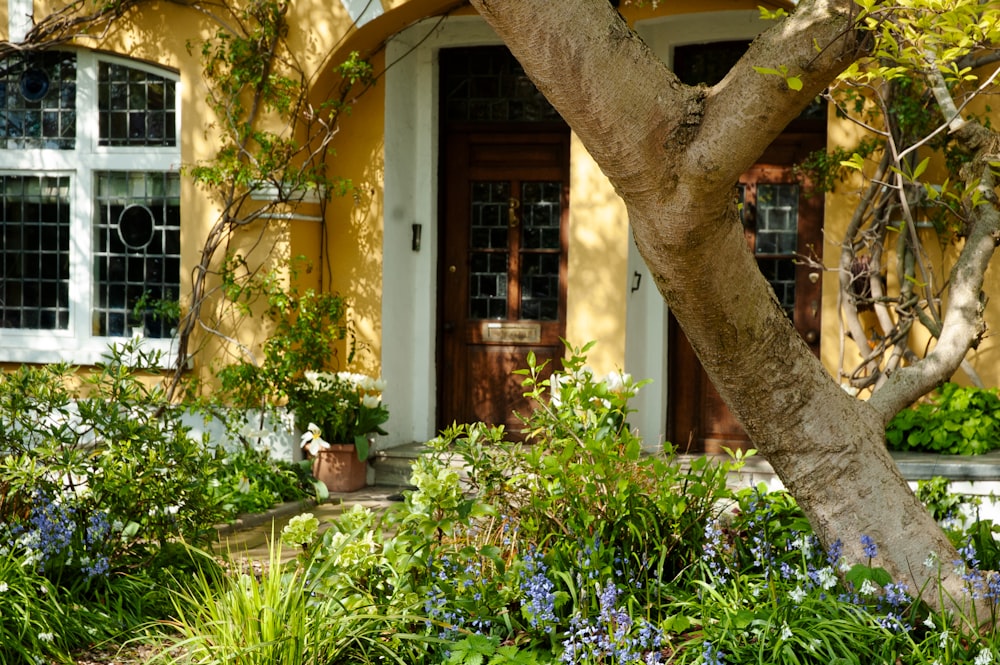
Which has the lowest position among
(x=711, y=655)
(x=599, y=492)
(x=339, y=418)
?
(x=711, y=655)

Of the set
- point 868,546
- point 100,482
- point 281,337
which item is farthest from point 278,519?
point 868,546

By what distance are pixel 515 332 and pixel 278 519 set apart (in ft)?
8.12

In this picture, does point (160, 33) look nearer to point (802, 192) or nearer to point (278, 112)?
point (278, 112)

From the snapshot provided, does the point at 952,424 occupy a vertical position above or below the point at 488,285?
below

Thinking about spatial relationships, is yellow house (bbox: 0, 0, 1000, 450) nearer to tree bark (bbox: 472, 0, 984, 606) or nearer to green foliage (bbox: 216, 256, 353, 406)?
green foliage (bbox: 216, 256, 353, 406)

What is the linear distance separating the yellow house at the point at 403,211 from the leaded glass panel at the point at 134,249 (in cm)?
2

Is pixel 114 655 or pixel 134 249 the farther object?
pixel 134 249

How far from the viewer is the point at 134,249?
30.2 feet

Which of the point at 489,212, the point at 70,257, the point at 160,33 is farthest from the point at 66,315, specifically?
the point at 489,212

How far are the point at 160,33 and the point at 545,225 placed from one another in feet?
10.6

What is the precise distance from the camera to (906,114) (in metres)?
7.24

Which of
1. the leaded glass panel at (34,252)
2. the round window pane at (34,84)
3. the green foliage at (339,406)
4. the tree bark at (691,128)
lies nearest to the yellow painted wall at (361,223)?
the green foliage at (339,406)

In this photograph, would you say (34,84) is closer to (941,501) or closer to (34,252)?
(34,252)

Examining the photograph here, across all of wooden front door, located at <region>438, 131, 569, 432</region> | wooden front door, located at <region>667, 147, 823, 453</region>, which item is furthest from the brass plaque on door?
wooden front door, located at <region>667, 147, 823, 453</region>
